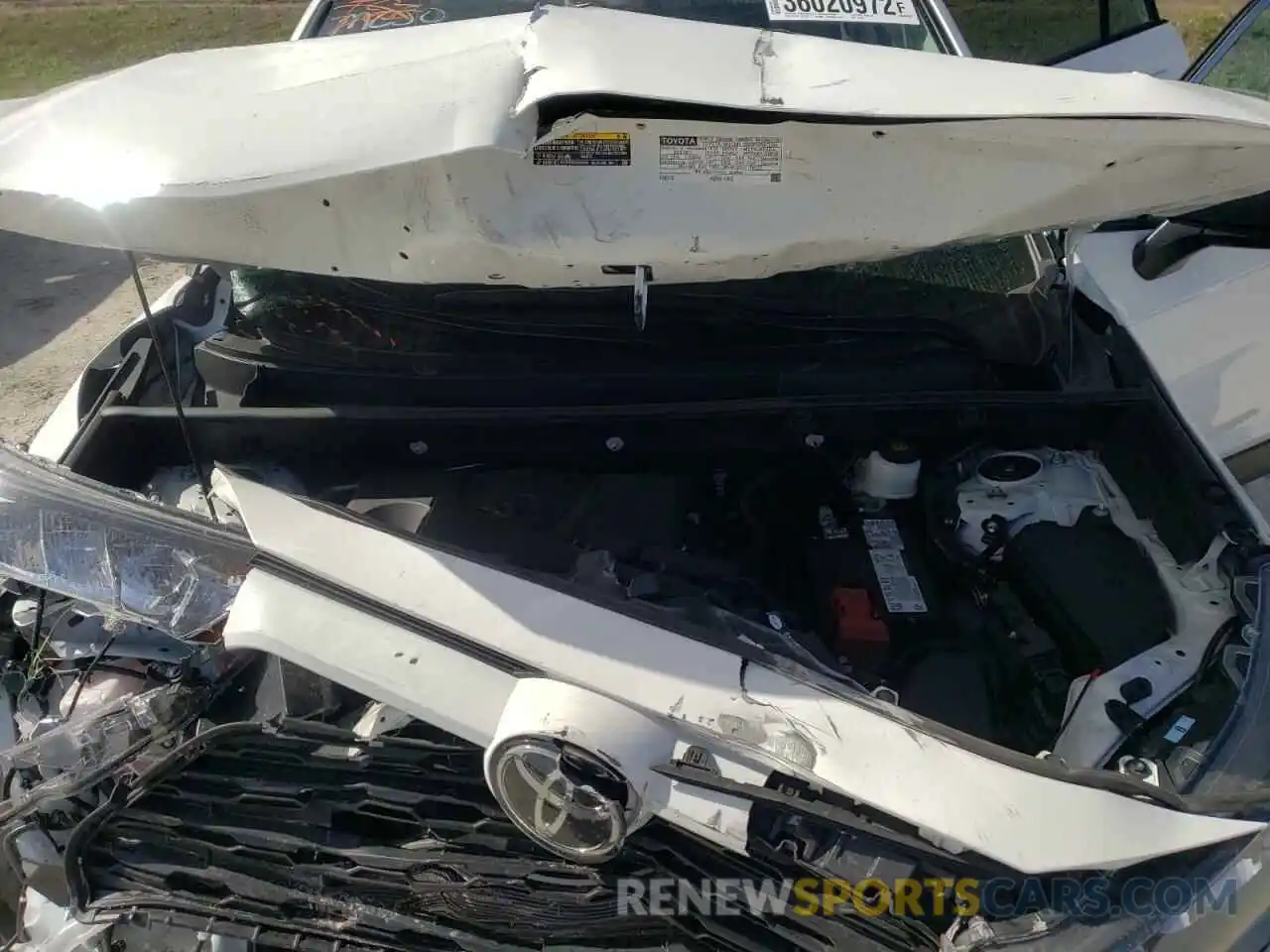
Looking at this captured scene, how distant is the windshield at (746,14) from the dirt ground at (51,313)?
→ 2.87 m

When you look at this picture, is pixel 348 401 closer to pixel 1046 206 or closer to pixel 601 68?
pixel 601 68

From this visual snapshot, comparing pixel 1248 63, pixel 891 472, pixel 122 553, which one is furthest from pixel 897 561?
pixel 1248 63

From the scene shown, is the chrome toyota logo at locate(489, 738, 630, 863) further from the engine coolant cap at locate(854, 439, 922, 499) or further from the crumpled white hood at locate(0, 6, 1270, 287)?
the engine coolant cap at locate(854, 439, 922, 499)

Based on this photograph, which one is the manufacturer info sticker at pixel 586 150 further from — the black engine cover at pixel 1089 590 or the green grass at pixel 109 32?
the green grass at pixel 109 32

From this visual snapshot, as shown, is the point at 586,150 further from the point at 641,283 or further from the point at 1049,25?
the point at 1049,25

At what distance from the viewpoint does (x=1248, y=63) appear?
309 centimetres

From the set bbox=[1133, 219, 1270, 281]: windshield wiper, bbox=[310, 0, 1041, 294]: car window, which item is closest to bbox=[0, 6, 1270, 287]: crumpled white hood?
bbox=[310, 0, 1041, 294]: car window

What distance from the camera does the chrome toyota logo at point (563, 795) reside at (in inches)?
54.7

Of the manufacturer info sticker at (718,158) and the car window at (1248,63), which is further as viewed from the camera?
the car window at (1248,63)

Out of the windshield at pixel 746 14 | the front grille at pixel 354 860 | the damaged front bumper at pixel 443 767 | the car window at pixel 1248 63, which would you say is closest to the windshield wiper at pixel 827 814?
the damaged front bumper at pixel 443 767

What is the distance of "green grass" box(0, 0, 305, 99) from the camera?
10711 mm

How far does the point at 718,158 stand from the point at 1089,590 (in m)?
1.14

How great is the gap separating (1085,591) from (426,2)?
211 cm

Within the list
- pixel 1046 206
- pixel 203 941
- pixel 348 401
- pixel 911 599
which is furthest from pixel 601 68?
pixel 203 941
